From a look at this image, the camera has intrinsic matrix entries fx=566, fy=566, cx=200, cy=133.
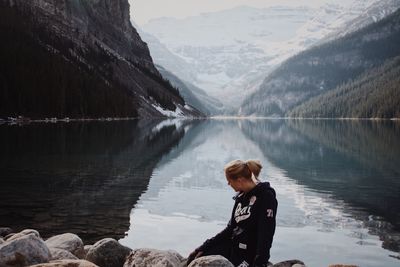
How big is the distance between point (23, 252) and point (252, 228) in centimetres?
500

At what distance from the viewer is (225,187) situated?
32.8 meters

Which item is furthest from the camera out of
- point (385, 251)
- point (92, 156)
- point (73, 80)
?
point (73, 80)

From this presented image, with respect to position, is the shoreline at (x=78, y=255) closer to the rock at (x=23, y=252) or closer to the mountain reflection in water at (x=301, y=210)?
the rock at (x=23, y=252)

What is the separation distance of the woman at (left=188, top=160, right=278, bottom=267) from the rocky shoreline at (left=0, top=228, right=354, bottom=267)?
0.41 metres

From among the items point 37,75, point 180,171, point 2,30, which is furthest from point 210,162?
point 2,30

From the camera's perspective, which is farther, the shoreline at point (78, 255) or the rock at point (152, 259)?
the rock at point (152, 259)

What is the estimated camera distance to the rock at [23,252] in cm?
1191

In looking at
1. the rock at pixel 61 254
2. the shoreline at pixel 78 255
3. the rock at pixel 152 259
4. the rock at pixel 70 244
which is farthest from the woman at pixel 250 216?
the rock at pixel 70 244

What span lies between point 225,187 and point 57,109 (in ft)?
344

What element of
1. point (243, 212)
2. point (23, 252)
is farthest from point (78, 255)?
point (243, 212)

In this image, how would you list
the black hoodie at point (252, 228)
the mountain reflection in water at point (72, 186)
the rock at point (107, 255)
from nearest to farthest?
the black hoodie at point (252, 228) → the rock at point (107, 255) → the mountain reflection in water at point (72, 186)

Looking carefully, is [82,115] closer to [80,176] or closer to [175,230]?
[80,176]

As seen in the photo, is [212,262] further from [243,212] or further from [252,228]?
[243,212]

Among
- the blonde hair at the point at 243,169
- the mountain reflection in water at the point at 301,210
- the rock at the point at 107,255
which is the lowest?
the mountain reflection in water at the point at 301,210
